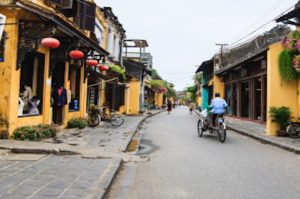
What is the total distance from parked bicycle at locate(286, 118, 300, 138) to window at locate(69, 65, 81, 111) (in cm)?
961

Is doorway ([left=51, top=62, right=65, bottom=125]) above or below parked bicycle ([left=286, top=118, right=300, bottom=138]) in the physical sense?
above

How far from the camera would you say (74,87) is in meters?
16.3

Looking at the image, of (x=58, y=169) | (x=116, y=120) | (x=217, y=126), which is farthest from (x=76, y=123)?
(x=58, y=169)

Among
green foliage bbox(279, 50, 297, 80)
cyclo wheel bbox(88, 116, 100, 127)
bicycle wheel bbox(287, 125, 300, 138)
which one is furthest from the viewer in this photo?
cyclo wheel bbox(88, 116, 100, 127)

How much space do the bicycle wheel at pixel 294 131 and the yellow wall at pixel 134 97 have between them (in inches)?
809

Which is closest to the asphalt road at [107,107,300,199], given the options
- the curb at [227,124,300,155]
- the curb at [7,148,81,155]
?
the curb at [227,124,300,155]

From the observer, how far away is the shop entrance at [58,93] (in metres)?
13.5

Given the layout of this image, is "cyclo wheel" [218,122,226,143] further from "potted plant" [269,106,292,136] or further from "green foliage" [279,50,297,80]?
"green foliage" [279,50,297,80]

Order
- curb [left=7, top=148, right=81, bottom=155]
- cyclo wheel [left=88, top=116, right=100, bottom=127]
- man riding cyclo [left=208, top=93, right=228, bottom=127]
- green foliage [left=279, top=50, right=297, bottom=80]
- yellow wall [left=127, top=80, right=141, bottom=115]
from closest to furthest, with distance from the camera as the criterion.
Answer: curb [left=7, top=148, right=81, bottom=155]
man riding cyclo [left=208, top=93, right=228, bottom=127]
green foliage [left=279, top=50, right=297, bottom=80]
cyclo wheel [left=88, top=116, right=100, bottom=127]
yellow wall [left=127, top=80, right=141, bottom=115]

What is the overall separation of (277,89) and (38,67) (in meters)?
9.49

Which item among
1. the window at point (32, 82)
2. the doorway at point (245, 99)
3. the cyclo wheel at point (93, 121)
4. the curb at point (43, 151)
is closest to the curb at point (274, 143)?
the doorway at point (245, 99)

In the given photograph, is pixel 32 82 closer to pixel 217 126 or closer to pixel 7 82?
pixel 7 82

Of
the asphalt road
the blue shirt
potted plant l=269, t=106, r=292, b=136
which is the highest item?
the blue shirt

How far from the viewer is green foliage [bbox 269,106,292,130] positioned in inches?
533
